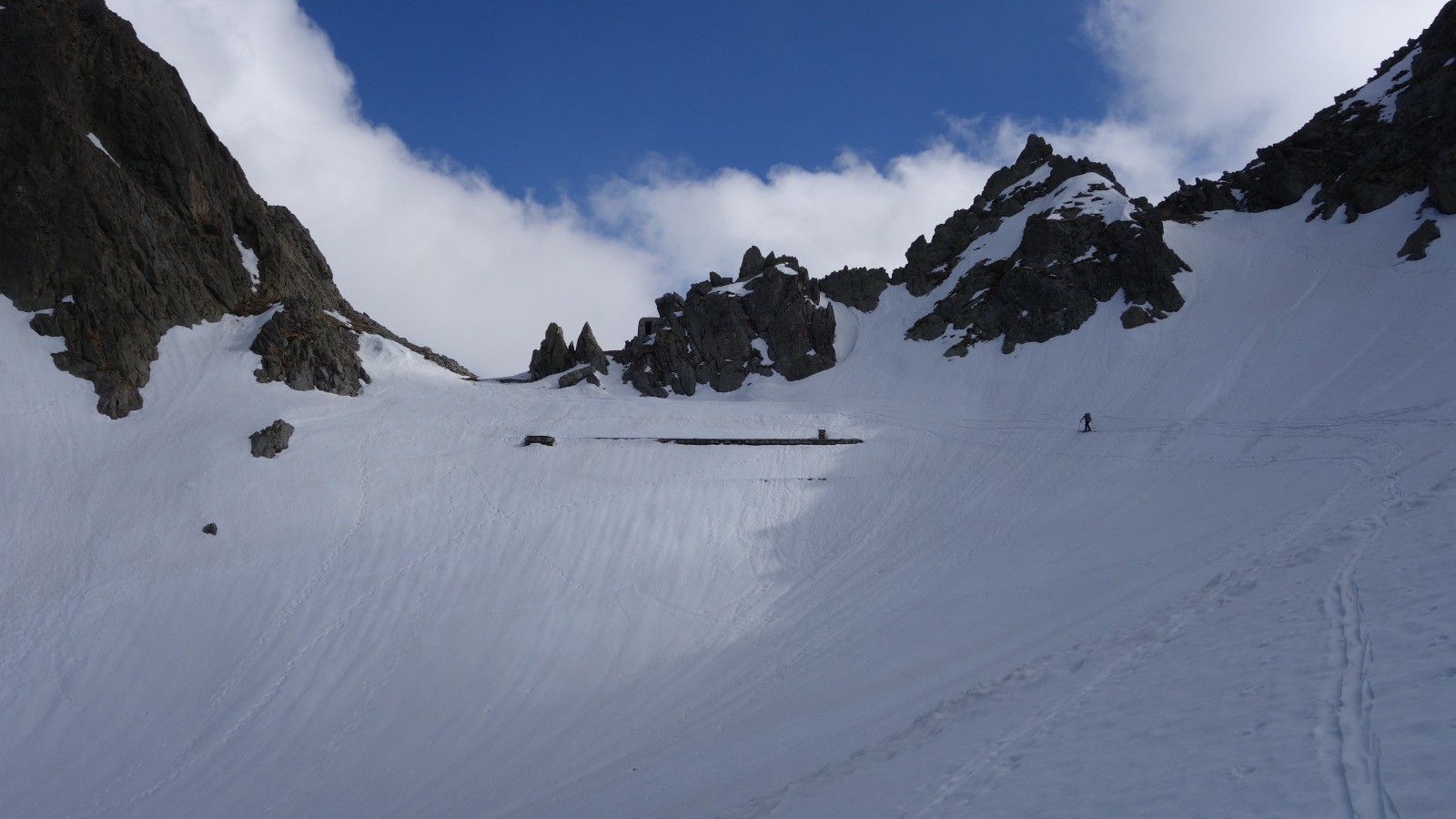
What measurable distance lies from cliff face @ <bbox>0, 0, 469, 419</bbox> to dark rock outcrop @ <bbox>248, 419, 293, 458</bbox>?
4.91 m

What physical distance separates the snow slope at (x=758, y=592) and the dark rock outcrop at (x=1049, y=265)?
5.57 meters

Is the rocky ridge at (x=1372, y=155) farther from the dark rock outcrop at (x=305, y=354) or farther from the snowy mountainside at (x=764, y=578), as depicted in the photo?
the dark rock outcrop at (x=305, y=354)

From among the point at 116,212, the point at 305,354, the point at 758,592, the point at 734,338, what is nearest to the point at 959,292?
the point at 734,338

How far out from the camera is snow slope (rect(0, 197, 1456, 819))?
848 centimetres

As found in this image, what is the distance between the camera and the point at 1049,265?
1731 inches

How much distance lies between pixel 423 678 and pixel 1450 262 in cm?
4683

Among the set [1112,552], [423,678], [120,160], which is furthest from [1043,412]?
[120,160]

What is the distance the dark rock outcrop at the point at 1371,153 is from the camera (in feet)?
127

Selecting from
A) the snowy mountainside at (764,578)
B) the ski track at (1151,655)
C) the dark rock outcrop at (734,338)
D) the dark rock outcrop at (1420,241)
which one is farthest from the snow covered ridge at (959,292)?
the ski track at (1151,655)

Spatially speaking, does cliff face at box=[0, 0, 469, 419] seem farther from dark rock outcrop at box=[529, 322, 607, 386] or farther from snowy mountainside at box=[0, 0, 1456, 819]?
dark rock outcrop at box=[529, 322, 607, 386]

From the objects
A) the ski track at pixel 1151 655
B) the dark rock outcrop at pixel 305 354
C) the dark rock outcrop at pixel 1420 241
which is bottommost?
the ski track at pixel 1151 655

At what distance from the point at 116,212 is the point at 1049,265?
50295 mm

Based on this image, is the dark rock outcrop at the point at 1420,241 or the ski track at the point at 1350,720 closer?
the ski track at the point at 1350,720

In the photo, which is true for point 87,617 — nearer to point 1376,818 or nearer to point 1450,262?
point 1376,818
